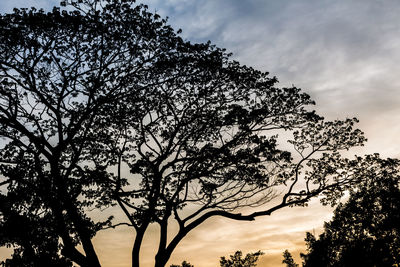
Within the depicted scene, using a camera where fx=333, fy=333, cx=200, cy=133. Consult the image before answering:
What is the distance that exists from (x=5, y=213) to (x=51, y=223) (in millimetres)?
1600

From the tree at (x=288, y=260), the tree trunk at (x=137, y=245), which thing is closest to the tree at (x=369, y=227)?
the tree trunk at (x=137, y=245)

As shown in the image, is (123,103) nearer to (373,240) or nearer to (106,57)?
(106,57)

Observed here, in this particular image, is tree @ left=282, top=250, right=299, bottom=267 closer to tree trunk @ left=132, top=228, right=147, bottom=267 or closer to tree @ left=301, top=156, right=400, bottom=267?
tree @ left=301, top=156, right=400, bottom=267

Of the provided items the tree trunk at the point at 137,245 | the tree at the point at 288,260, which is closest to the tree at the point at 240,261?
the tree at the point at 288,260

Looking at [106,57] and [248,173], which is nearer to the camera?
[106,57]

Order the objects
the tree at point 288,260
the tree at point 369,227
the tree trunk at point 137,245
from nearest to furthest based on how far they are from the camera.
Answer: the tree trunk at point 137,245, the tree at point 369,227, the tree at point 288,260

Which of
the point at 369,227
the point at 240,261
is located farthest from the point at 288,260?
the point at 369,227

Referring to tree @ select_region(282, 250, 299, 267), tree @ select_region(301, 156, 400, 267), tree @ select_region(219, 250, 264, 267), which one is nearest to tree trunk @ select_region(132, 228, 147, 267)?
tree @ select_region(301, 156, 400, 267)

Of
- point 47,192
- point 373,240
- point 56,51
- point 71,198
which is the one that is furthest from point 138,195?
point 373,240

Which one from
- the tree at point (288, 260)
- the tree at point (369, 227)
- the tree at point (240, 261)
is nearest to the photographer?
the tree at point (369, 227)

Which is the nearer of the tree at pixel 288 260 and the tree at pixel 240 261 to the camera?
the tree at pixel 240 261

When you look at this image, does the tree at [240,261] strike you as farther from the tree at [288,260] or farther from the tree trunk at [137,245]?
the tree trunk at [137,245]

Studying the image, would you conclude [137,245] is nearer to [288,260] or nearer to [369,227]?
[369,227]

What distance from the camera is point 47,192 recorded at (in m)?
11.9
